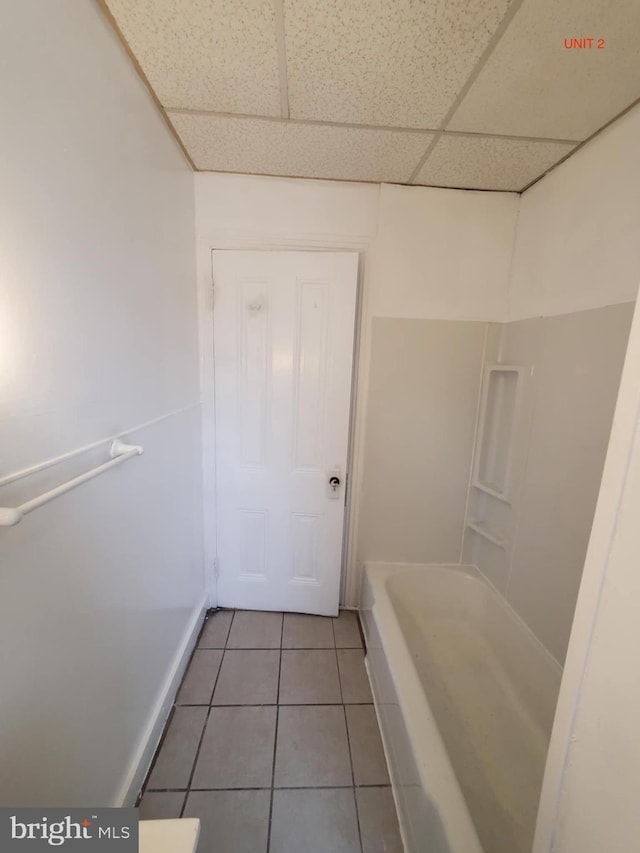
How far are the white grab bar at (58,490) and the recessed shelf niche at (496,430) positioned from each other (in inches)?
62.1

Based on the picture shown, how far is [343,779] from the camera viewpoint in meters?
1.13

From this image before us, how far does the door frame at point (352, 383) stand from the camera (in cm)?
158

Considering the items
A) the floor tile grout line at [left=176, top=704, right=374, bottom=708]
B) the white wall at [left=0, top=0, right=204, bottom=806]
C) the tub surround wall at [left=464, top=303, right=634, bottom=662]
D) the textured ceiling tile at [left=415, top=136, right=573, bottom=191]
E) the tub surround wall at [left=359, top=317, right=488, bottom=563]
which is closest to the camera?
the white wall at [left=0, top=0, right=204, bottom=806]

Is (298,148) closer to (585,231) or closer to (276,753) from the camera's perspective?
(585,231)

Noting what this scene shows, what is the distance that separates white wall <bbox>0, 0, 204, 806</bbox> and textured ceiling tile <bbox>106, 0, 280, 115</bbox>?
74mm

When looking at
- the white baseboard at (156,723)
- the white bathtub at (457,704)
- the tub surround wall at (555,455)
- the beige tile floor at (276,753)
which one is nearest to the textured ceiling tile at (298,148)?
the tub surround wall at (555,455)

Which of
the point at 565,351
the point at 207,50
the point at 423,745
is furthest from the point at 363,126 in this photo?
the point at 423,745

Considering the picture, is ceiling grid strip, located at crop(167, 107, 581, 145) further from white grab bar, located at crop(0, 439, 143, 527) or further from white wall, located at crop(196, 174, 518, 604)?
white grab bar, located at crop(0, 439, 143, 527)

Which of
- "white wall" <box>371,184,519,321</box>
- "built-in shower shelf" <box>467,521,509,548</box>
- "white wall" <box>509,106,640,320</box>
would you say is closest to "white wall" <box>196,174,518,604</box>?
"white wall" <box>371,184,519,321</box>

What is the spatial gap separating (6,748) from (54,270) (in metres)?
0.93

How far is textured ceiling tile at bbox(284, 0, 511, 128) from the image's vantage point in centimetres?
79

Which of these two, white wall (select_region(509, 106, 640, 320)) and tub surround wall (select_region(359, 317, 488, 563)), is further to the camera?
tub surround wall (select_region(359, 317, 488, 563))

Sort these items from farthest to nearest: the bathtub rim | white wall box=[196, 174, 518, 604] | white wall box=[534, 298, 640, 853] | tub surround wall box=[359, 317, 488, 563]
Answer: tub surround wall box=[359, 317, 488, 563], white wall box=[196, 174, 518, 604], the bathtub rim, white wall box=[534, 298, 640, 853]

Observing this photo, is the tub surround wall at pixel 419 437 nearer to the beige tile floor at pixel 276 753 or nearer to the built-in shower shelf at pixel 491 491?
the built-in shower shelf at pixel 491 491
